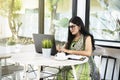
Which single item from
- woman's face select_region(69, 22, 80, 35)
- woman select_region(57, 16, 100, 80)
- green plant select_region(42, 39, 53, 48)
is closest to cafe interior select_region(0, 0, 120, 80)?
woman select_region(57, 16, 100, 80)

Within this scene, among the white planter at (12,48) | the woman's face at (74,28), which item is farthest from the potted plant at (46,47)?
the white planter at (12,48)

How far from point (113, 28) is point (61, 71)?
4.94 feet

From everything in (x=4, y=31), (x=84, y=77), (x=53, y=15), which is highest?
(x=53, y=15)

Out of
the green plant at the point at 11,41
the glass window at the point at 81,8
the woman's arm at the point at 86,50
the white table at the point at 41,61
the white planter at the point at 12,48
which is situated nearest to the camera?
the white table at the point at 41,61

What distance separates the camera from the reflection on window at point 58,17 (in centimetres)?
433

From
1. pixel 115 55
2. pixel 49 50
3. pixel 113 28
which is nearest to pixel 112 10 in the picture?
pixel 113 28

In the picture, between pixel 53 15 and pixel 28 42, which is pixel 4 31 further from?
pixel 53 15

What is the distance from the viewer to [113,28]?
13.4 ft

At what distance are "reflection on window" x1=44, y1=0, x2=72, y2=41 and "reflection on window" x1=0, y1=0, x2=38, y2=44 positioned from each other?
0.98 feet

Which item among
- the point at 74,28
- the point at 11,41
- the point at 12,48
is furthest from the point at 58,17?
the point at 74,28

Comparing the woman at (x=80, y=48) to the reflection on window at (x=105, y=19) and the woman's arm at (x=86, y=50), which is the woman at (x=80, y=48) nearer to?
the woman's arm at (x=86, y=50)

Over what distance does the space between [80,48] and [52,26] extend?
1.46 meters

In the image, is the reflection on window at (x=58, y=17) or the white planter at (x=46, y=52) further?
the reflection on window at (x=58, y=17)

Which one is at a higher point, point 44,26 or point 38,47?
point 44,26
